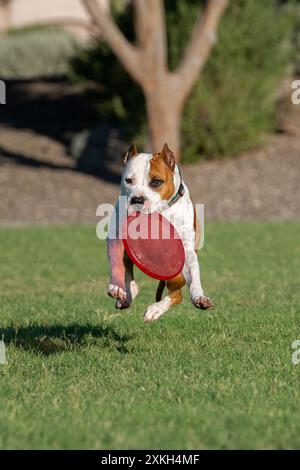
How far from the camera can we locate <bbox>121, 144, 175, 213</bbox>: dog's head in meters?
7.13

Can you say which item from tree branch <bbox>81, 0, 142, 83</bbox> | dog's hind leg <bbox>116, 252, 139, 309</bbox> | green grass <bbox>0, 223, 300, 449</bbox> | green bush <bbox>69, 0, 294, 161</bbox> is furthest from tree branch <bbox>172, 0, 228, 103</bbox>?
dog's hind leg <bbox>116, 252, 139, 309</bbox>

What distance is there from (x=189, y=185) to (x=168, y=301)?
1596cm

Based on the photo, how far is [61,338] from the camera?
8.61 meters

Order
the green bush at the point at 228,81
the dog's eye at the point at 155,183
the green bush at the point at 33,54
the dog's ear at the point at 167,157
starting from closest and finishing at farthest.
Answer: the dog's eye at the point at 155,183 → the dog's ear at the point at 167,157 → the green bush at the point at 228,81 → the green bush at the point at 33,54

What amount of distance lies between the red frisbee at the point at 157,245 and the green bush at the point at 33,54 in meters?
29.8

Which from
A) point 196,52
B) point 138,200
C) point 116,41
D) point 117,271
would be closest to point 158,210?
point 138,200

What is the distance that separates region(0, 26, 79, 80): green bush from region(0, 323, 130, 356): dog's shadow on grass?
1110 inches

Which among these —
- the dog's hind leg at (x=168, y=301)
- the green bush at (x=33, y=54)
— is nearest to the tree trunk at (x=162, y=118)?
the dog's hind leg at (x=168, y=301)

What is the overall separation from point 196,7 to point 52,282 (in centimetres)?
1267

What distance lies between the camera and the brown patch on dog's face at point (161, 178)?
280 inches

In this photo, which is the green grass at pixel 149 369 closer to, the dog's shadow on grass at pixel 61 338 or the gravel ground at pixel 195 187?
the dog's shadow on grass at pixel 61 338

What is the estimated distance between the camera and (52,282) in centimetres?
1345
